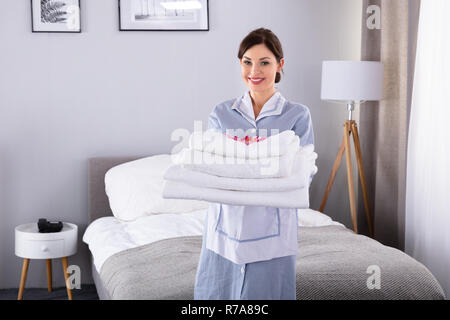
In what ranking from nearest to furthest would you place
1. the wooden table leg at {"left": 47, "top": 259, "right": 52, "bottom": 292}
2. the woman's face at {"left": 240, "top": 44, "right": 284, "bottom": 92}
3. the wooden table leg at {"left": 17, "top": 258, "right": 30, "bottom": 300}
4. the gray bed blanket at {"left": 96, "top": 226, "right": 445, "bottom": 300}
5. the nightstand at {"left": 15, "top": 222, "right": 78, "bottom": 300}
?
1. the woman's face at {"left": 240, "top": 44, "right": 284, "bottom": 92}
2. the gray bed blanket at {"left": 96, "top": 226, "right": 445, "bottom": 300}
3. the nightstand at {"left": 15, "top": 222, "right": 78, "bottom": 300}
4. the wooden table leg at {"left": 17, "top": 258, "right": 30, "bottom": 300}
5. the wooden table leg at {"left": 47, "top": 259, "right": 52, "bottom": 292}

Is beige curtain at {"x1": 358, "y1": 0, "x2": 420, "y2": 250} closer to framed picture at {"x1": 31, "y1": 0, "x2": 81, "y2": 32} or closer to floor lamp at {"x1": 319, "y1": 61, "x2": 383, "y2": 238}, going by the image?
floor lamp at {"x1": 319, "y1": 61, "x2": 383, "y2": 238}

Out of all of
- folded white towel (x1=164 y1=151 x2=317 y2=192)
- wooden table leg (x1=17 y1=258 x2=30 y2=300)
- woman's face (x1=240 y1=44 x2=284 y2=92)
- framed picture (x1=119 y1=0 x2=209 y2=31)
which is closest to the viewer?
folded white towel (x1=164 y1=151 x2=317 y2=192)

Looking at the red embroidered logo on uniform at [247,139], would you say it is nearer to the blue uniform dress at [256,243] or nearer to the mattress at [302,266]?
the blue uniform dress at [256,243]

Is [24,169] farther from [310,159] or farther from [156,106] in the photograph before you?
[310,159]

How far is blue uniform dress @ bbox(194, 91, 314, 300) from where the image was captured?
5.46 feet

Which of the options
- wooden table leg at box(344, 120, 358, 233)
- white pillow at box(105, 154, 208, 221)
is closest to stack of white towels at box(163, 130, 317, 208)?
white pillow at box(105, 154, 208, 221)

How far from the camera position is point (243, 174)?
1.58 meters

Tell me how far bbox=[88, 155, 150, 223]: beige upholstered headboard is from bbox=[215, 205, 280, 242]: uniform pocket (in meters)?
2.05

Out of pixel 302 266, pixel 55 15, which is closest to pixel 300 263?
pixel 302 266

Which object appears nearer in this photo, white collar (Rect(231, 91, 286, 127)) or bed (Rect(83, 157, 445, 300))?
white collar (Rect(231, 91, 286, 127))

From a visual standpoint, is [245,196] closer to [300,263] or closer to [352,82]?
[300,263]

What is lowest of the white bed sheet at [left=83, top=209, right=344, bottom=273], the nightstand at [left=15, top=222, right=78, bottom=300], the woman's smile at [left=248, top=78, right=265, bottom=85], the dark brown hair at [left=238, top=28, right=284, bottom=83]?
the nightstand at [left=15, top=222, right=78, bottom=300]

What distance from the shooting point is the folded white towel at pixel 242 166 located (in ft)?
5.16

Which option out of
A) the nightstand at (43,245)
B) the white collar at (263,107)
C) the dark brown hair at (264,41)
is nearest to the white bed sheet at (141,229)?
the nightstand at (43,245)
